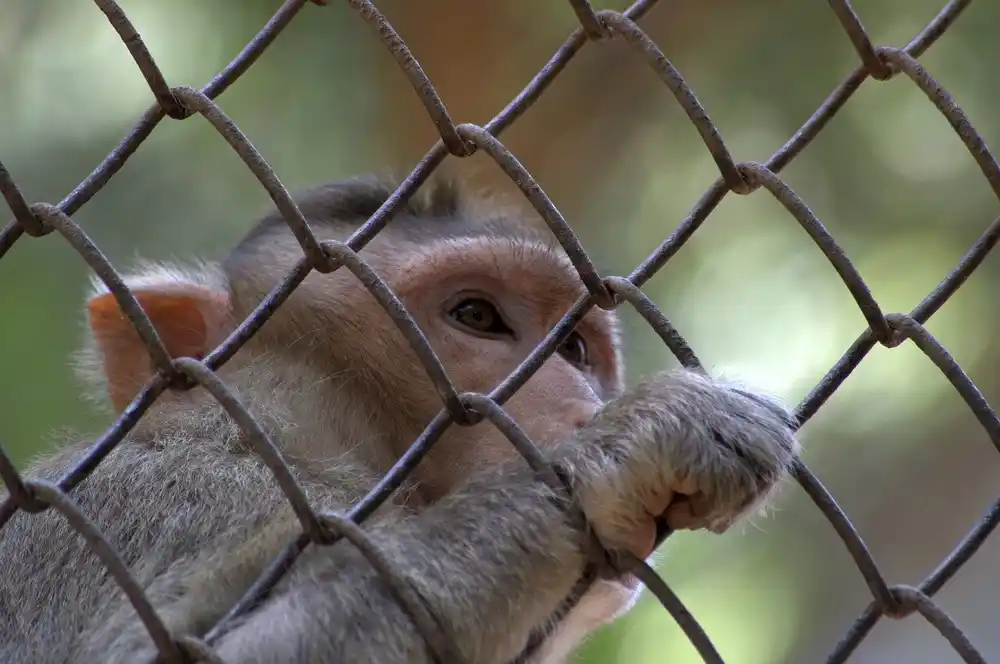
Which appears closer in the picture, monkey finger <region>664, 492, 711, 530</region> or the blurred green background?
monkey finger <region>664, 492, 711, 530</region>

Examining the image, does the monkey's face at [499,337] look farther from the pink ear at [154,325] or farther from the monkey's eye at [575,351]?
the pink ear at [154,325]

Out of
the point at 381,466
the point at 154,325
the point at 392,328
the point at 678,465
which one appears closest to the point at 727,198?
the point at 392,328

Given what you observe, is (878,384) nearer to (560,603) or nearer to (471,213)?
(471,213)

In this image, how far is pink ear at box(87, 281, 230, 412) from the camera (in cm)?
277

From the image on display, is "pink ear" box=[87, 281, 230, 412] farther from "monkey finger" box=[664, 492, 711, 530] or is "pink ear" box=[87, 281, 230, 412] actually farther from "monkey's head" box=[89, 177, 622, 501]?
"monkey finger" box=[664, 492, 711, 530]

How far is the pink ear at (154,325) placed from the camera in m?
2.77

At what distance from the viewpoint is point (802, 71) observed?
255 inches

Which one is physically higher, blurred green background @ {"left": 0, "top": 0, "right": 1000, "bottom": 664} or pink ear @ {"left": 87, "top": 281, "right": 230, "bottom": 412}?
blurred green background @ {"left": 0, "top": 0, "right": 1000, "bottom": 664}

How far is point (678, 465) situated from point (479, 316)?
125 cm

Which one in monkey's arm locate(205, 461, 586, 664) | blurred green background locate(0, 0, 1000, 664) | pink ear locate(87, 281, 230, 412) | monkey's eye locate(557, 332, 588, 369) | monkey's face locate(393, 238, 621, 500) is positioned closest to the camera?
monkey's arm locate(205, 461, 586, 664)

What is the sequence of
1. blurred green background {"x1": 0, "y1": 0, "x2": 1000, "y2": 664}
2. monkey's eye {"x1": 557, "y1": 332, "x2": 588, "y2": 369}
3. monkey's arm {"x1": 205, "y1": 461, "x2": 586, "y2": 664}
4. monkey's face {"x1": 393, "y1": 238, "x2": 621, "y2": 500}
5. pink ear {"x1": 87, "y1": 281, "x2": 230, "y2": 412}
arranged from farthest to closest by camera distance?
blurred green background {"x1": 0, "y1": 0, "x2": 1000, "y2": 664} < monkey's eye {"x1": 557, "y1": 332, "x2": 588, "y2": 369} < pink ear {"x1": 87, "y1": 281, "x2": 230, "y2": 412} < monkey's face {"x1": 393, "y1": 238, "x2": 621, "y2": 500} < monkey's arm {"x1": 205, "y1": 461, "x2": 586, "y2": 664}

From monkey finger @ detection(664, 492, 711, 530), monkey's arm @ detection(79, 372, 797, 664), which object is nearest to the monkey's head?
monkey's arm @ detection(79, 372, 797, 664)

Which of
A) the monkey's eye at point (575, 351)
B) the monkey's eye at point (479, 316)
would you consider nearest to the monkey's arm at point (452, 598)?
the monkey's eye at point (479, 316)

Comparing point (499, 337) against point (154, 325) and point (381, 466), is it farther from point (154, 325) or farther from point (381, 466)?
point (154, 325)
